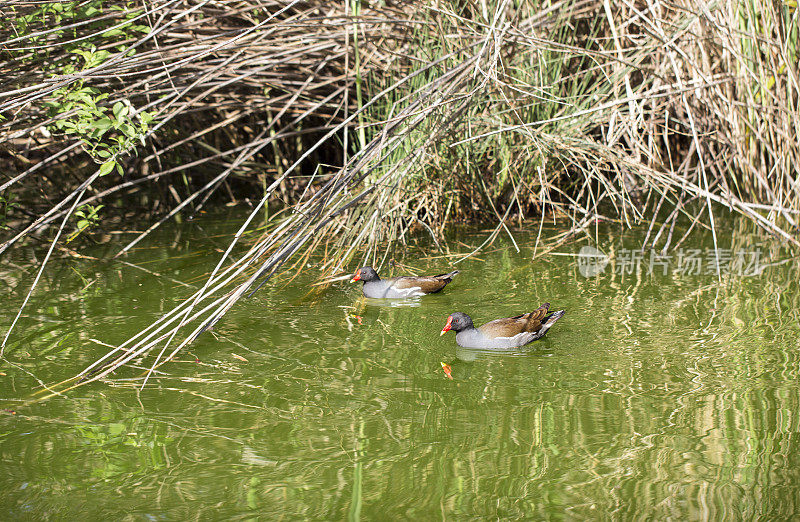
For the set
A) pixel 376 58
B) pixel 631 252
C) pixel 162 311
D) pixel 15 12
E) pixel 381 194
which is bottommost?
pixel 631 252

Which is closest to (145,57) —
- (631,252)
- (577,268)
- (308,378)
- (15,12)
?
(15,12)

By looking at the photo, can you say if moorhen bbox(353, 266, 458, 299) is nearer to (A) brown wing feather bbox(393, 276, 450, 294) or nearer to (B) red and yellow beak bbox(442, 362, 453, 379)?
(A) brown wing feather bbox(393, 276, 450, 294)

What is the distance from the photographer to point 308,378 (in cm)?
425

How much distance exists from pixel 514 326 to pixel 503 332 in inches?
2.8

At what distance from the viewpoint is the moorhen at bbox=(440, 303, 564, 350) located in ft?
15.1

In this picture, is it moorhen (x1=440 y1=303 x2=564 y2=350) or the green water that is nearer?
the green water

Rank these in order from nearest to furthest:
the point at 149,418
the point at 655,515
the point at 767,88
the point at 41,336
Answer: the point at 655,515, the point at 149,418, the point at 41,336, the point at 767,88

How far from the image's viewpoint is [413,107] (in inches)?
193

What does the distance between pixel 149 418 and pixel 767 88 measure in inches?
202

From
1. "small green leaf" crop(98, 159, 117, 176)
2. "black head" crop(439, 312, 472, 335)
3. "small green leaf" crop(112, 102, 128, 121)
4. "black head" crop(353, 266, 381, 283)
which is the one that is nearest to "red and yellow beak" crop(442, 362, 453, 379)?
"black head" crop(439, 312, 472, 335)

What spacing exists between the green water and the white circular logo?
0.21 metres

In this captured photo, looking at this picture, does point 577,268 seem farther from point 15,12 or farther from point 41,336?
point 15,12

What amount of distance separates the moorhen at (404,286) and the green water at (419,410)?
100mm

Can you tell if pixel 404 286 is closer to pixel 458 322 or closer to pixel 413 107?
pixel 458 322
